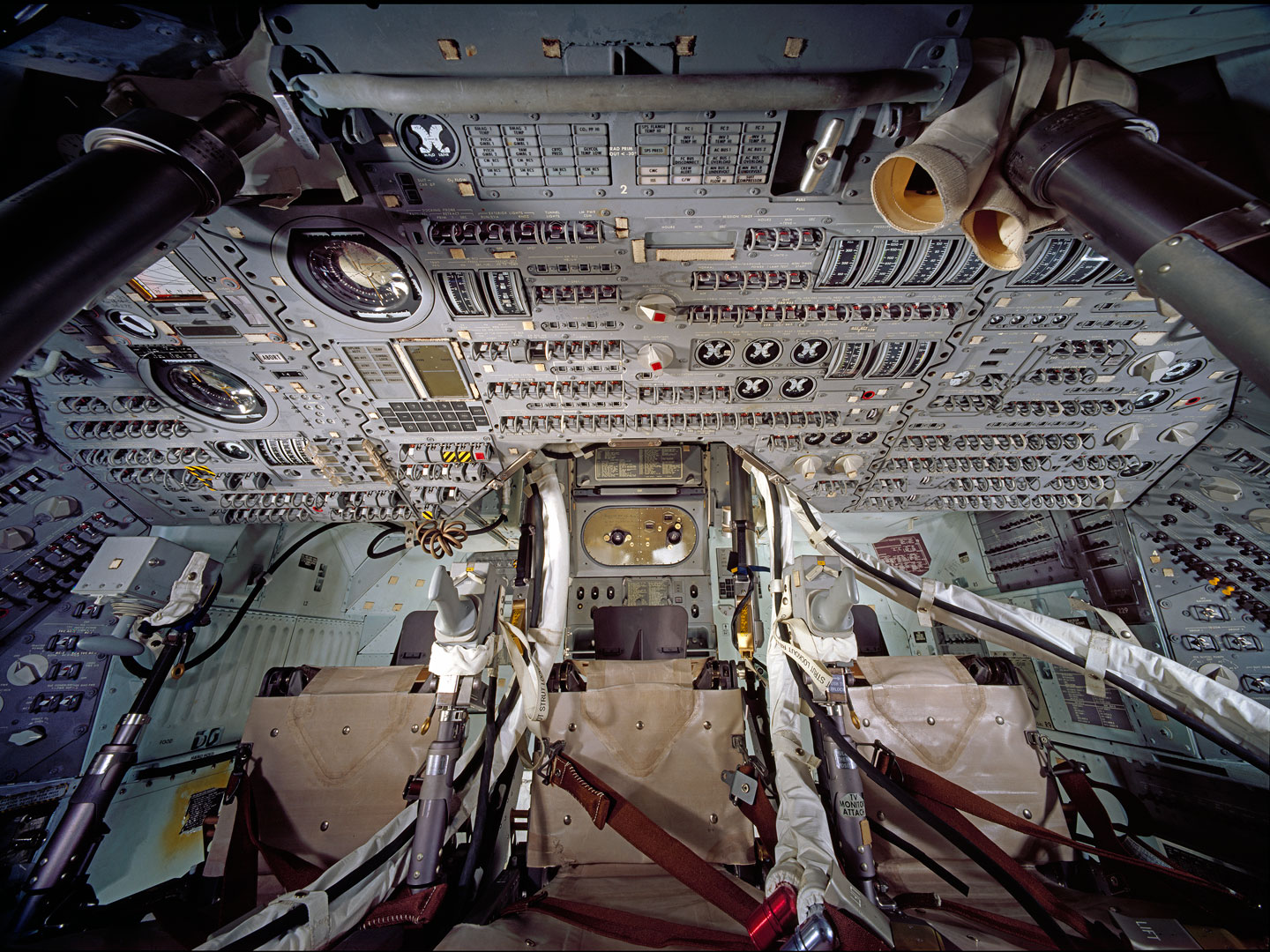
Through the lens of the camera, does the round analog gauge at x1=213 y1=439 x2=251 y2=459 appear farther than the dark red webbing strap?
Yes

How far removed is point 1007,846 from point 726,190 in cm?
314

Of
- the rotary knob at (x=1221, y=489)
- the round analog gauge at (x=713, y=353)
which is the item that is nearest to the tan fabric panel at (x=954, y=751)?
the round analog gauge at (x=713, y=353)

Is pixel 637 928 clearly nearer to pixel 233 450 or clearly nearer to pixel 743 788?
pixel 743 788

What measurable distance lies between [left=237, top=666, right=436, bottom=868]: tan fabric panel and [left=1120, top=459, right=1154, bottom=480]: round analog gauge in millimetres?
5023

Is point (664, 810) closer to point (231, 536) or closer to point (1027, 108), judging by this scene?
point (1027, 108)

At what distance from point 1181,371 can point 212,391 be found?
6112mm

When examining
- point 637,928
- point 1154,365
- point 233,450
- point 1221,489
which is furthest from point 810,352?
point 233,450

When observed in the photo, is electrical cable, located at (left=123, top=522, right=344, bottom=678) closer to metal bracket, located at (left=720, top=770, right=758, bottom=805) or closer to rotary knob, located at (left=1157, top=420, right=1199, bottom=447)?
metal bracket, located at (left=720, top=770, right=758, bottom=805)

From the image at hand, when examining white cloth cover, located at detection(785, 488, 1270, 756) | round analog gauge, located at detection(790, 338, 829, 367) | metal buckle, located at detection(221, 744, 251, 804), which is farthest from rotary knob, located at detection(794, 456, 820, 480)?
metal buckle, located at detection(221, 744, 251, 804)

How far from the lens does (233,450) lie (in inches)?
124

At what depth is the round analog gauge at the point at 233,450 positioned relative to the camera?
3082mm

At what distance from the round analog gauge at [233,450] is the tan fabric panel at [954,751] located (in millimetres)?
4168

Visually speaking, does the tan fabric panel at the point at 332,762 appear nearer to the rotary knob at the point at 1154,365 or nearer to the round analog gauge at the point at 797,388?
the round analog gauge at the point at 797,388

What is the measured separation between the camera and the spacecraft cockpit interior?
134 centimetres
